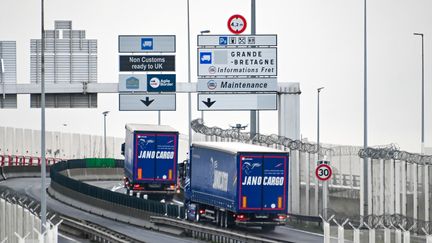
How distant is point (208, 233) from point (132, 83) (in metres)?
11.6

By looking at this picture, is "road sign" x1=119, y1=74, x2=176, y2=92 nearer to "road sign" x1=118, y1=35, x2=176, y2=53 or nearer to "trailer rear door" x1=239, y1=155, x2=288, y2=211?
"road sign" x1=118, y1=35, x2=176, y2=53

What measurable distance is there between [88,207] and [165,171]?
546 cm

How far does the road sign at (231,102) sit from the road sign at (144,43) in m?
4.40

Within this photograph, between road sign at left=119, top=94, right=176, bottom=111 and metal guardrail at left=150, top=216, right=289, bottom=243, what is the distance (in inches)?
222

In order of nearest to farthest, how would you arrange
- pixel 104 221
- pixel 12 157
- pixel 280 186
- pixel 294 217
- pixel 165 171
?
pixel 280 186
pixel 294 217
pixel 104 221
pixel 165 171
pixel 12 157

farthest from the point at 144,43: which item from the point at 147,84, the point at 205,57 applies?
the point at 205,57

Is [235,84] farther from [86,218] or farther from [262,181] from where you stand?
[86,218]

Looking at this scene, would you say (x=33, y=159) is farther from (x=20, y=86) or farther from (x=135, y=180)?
(x=20, y=86)

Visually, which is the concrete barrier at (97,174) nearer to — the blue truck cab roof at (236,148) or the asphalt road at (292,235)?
the asphalt road at (292,235)

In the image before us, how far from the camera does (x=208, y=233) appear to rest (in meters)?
59.8

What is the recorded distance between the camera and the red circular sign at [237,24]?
65125mm

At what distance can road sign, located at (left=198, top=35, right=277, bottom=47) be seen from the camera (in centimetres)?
6456

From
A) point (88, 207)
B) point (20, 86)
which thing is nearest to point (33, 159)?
point (88, 207)

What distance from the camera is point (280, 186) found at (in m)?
60.8
